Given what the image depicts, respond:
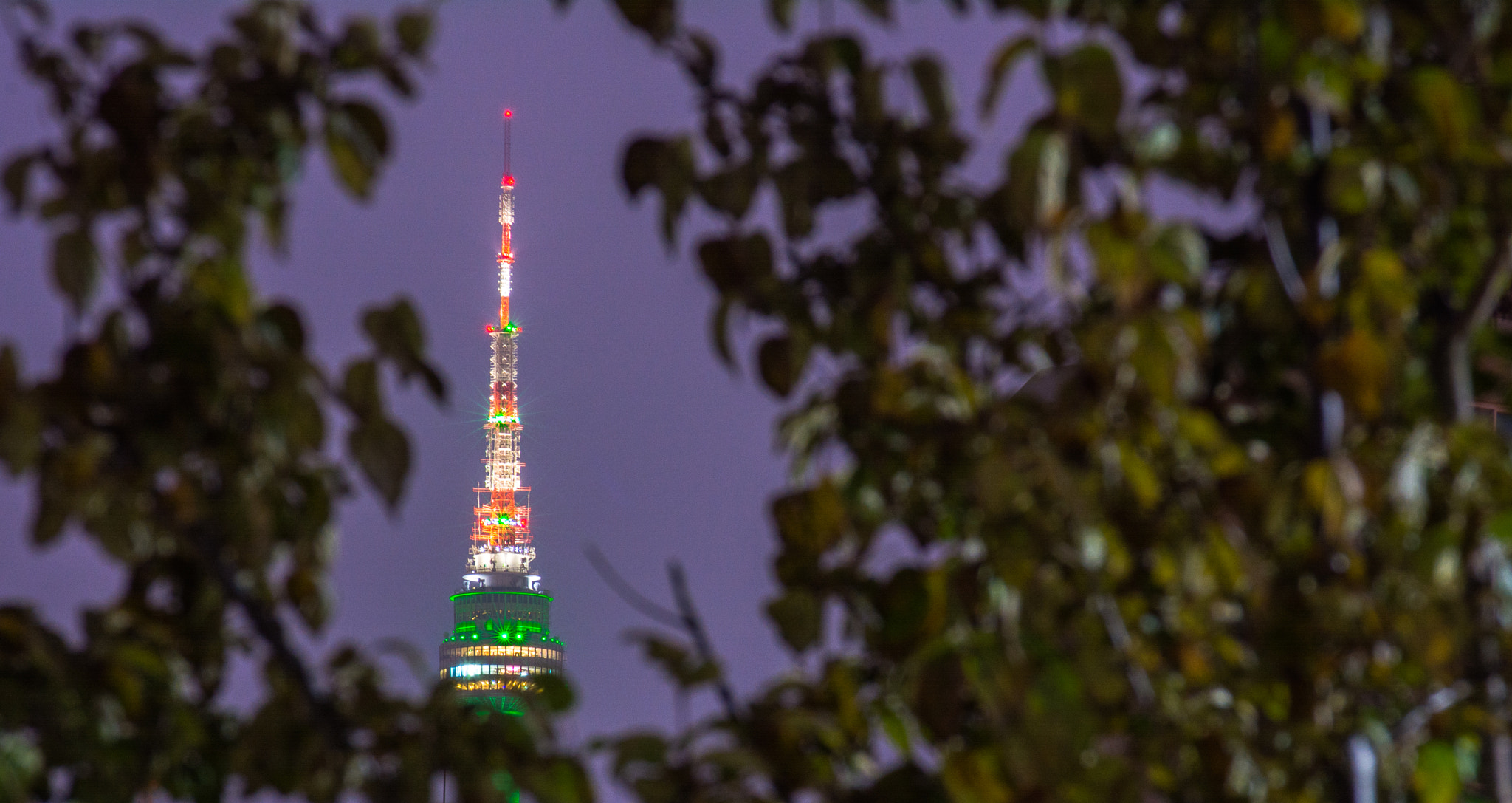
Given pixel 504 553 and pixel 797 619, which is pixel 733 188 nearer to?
pixel 797 619

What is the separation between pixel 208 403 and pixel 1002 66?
0.84m

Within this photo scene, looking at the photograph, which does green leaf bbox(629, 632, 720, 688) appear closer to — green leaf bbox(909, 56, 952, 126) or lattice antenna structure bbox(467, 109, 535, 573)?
green leaf bbox(909, 56, 952, 126)

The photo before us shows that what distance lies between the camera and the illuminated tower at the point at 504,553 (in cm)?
10181

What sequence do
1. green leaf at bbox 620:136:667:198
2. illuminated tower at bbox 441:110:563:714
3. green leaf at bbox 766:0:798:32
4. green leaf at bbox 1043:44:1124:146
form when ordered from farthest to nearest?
illuminated tower at bbox 441:110:563:714 → green leaf at bbox 620:136:667:198 → green leaf at bbox 766:0:798:32 → green leaf at bbox 1043:44:1124:146

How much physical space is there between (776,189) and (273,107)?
22.6 inches

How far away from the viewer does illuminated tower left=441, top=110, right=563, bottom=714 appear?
334 feet

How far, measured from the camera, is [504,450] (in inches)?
4355

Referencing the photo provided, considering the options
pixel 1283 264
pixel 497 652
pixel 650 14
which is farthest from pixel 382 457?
pixel 497 652

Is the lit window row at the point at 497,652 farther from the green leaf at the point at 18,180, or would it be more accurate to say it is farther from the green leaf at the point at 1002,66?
the green leaf at the point at 1002,66

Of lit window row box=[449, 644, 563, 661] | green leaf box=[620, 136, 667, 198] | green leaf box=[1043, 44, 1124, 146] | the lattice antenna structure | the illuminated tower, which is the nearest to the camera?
green leaf box=[1043, 44, 1124, 146]

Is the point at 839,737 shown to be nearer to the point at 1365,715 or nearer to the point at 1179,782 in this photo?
the point at 1179,782

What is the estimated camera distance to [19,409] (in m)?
1.38

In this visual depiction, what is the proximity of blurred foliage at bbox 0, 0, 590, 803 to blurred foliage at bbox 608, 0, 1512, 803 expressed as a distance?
0.30 meters

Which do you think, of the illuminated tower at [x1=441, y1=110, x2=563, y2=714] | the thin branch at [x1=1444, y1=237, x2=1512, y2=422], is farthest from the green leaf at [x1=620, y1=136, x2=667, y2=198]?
the illuminated tower at [x1=441, y1=110, x2=563, y2=714]
